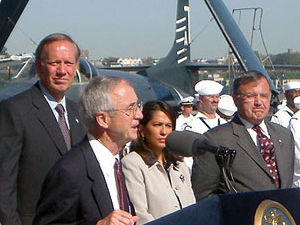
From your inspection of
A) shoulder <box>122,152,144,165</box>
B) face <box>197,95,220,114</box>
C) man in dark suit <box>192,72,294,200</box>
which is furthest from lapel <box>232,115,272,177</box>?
face <box>197,95,220,114</box>

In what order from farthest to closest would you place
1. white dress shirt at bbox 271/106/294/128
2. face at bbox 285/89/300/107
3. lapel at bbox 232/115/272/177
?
face at bbox 285/89/300/107 < white dress shirt at bbox 271/106/294/128 < lapel at bbox 232/115/272/177

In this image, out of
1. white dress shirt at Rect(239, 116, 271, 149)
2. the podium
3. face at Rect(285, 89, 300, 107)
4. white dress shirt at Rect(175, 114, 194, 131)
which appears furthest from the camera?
face at Rect(285, 89, 300, 107)

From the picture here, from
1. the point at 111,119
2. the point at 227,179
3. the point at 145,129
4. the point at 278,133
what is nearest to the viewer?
the point at 227,179

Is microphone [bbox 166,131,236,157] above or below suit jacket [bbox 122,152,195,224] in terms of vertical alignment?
above

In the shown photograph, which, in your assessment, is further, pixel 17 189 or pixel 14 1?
pixel 14 1

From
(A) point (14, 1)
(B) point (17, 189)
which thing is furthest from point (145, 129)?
(A) point (14, 1)

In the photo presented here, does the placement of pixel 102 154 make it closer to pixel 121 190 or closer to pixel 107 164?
pixel 107 164

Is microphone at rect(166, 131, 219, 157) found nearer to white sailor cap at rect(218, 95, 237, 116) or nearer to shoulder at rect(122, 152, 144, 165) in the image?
shoulder at rect(122, 152, 144, 165)

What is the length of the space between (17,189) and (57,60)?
0.65 metres

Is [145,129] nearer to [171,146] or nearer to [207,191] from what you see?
[207,191]

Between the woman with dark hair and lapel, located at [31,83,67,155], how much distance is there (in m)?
0.40

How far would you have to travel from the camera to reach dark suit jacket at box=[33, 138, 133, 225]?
2475mm

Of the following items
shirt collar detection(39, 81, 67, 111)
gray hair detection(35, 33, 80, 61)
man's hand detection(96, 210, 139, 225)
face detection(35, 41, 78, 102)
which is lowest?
man's hand detection(96, 210, 139, 225)

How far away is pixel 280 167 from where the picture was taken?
4.10 meters
